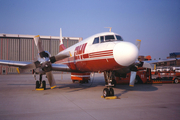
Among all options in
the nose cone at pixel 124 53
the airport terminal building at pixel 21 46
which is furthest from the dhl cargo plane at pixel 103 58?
the airport terminal building at pixel 21 46

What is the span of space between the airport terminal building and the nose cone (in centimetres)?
4229

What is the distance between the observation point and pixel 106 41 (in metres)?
9.66

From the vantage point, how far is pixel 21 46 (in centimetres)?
4859

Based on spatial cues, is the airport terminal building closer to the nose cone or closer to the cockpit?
the cockpit

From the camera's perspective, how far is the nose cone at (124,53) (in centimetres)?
788

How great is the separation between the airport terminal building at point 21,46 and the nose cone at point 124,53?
42.3 m

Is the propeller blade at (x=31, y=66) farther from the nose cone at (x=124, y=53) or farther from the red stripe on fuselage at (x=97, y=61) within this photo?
the nose cone at (x=124, y=53)

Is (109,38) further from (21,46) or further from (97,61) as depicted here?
(21,46)

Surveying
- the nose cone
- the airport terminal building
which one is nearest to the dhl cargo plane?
the nose cone

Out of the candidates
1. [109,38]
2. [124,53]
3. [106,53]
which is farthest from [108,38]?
[124,53]

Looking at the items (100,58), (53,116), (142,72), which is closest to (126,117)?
(53,116)

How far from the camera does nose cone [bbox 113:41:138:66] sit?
25.8 ft

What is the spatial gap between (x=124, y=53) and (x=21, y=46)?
46455 millimetres

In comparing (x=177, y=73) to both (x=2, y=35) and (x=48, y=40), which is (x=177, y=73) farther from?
(x=2, y=35)
